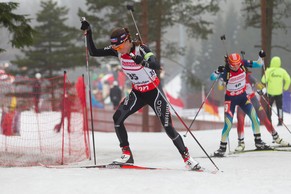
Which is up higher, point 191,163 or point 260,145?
point 191,163

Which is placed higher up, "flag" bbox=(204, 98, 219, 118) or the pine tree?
the pine tree

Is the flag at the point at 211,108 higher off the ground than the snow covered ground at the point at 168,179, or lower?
lower

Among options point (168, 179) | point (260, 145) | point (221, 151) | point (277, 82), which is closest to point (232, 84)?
point (221, 151)

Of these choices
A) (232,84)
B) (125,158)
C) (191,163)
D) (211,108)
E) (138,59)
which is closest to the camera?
(138,59)

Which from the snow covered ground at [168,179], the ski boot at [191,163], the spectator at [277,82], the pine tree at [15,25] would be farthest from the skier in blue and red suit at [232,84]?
the spectator at [277,82]

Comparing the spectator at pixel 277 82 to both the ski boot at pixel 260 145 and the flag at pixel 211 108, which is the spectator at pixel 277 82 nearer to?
the ski boot at pixel 260 145

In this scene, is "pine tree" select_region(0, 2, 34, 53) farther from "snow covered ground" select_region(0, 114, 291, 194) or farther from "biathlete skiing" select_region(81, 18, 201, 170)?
"snow covered ground" select_region(0, 114, 291, 194)

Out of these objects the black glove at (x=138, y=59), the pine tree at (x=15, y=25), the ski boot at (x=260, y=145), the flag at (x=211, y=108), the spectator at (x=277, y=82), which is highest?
the pine tree at (x=15, y=25)

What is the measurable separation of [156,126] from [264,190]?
15.8 m

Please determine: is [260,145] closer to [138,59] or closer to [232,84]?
[232,84]

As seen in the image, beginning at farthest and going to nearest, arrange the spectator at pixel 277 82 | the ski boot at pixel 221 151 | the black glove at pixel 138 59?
the spectator at pixel 277 82 → the ski boot at pixel 221 151 → the black glove at pixel 138 59

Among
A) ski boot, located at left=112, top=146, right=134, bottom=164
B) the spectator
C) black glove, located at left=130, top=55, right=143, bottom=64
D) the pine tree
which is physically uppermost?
the pine tree

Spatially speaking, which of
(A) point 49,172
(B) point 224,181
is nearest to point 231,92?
(B) point 224,181

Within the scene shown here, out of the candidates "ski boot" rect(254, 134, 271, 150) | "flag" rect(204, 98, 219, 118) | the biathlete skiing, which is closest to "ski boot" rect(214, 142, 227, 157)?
"ski boot" rect(254, 134, 271, 150)
